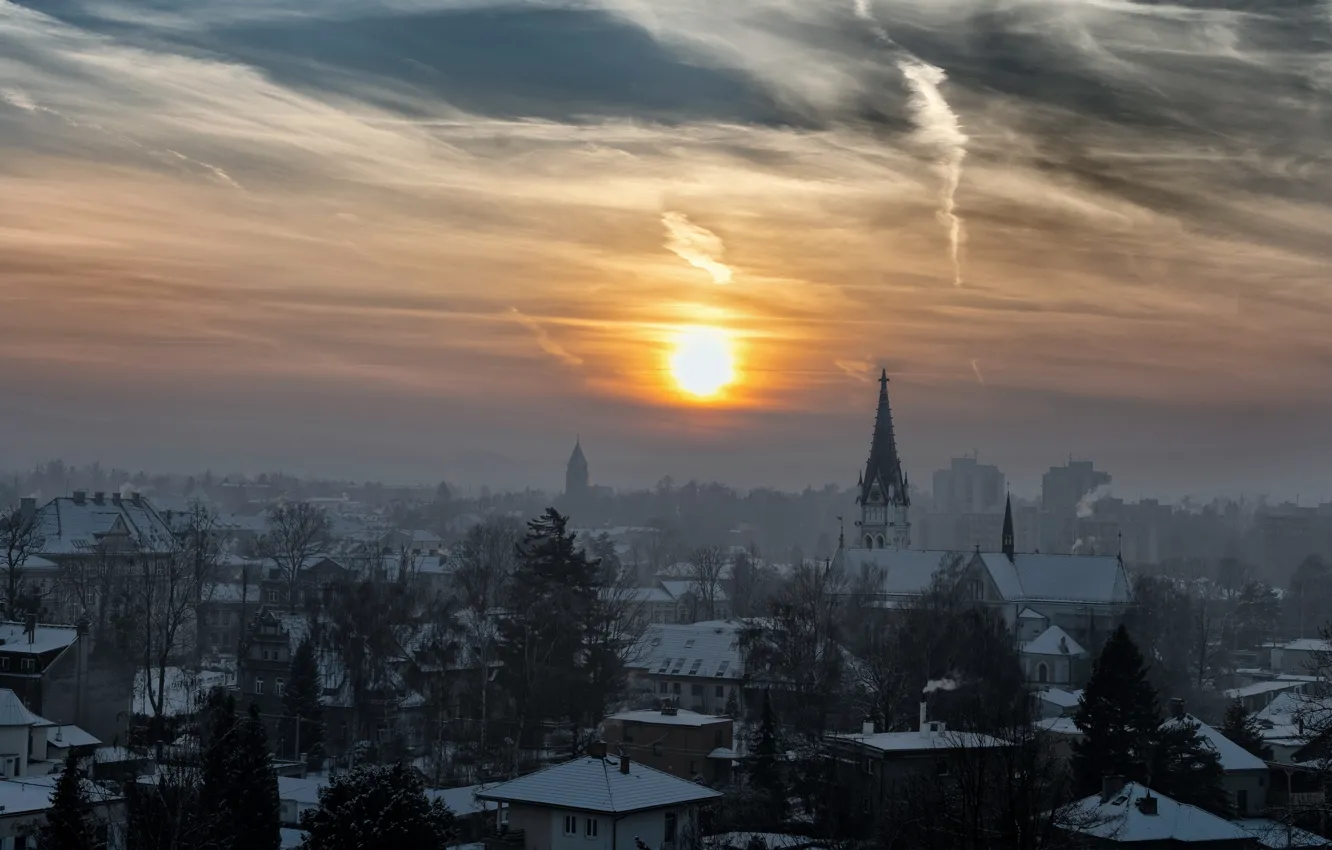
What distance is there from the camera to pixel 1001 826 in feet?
82.4

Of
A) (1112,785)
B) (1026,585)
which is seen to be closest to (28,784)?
(1112,785)

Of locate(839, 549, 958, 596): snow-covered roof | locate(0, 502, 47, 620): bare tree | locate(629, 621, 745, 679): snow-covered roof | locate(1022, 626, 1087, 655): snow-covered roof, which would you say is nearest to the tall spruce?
locate(629, 621, 745, 679): snow-covered roof

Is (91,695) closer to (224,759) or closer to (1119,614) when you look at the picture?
(224,759)

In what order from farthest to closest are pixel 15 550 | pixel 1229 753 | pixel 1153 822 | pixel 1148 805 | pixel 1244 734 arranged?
pixel 15 550
pixel 1244 734
pixel 1229 753
pixel 1148 805
pixel 1153 822

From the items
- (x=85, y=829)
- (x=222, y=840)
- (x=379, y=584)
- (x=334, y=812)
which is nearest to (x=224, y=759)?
(x=222, y=840)

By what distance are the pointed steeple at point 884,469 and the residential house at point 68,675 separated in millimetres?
58873

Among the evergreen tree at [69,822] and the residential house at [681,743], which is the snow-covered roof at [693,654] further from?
the evergreen tree at [69,822]

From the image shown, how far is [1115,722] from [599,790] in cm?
1802

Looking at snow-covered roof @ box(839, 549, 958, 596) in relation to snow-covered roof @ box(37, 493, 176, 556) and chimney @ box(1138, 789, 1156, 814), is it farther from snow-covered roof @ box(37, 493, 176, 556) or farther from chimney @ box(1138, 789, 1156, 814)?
chimney @ box(1138, 789, 1156, 814)

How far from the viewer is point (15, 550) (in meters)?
90.1

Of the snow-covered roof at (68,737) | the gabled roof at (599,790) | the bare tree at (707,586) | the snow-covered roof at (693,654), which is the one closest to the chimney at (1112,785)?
A: the gabled roof at (599,790)

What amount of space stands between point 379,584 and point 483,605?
685cm

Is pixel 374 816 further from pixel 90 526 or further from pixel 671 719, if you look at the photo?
pixel 90 526

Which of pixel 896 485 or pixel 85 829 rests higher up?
pixel 896 485
